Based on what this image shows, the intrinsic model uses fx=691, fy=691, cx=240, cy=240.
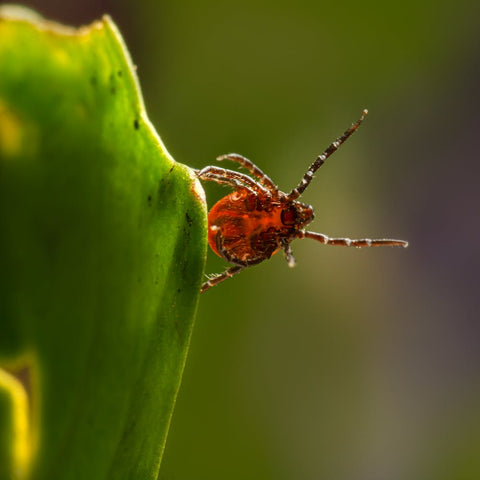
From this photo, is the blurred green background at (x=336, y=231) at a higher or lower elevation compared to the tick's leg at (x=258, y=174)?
higher

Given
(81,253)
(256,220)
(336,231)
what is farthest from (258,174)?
(336,231)

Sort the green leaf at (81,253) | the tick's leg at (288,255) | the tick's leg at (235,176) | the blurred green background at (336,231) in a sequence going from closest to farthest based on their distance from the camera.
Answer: the green leaf at (81,253) < the tick's leg at (235,176) < the tick's leg at (288,255) < the blurred green background at (336,231)

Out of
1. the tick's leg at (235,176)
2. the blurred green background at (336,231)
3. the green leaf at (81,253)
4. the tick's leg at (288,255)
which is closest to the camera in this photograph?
the green leaf at (81,253)

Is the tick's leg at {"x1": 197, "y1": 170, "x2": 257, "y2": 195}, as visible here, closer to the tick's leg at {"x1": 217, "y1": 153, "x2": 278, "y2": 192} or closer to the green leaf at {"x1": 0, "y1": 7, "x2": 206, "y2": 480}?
the tick's leg at {"x1": 217, "y1": 153, "x2": 278, "y2": 192}

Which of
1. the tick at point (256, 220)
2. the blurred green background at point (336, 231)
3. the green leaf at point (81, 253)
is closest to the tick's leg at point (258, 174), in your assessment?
the tick at point (256, 220)

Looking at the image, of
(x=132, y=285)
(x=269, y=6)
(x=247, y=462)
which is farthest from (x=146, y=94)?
(x=132, y=285)

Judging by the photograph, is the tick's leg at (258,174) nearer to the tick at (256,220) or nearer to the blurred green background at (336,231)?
the tick at (256,220)

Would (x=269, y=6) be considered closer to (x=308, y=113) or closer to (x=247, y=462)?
(x=308, y=113)
